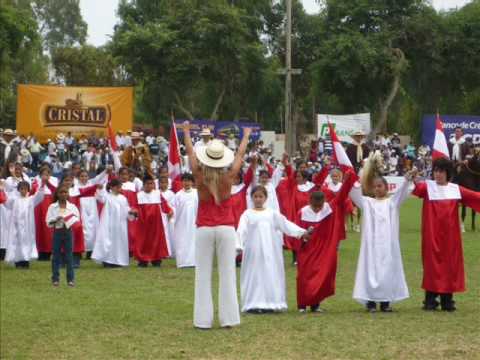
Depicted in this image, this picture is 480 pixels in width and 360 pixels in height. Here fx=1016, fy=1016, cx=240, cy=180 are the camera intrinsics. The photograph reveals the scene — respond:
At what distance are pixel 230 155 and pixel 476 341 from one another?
9.87 ft

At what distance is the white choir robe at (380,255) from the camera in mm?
11570

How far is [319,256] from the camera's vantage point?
11.9 meters

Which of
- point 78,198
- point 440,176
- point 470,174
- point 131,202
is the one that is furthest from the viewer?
point 470,174

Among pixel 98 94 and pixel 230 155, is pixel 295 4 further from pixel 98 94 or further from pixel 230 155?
pixel 230 155

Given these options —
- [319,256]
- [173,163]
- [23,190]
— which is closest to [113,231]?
[23,190]

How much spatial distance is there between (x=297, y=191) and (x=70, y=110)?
983 inches

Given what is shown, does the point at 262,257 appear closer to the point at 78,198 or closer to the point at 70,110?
the point at 78,198

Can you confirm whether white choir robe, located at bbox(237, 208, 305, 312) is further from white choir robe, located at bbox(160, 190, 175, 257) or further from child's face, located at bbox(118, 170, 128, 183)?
child's face, located at bbox(118, 170, 128, 183)

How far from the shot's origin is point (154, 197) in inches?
703

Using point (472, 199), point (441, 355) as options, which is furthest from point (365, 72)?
point (441, 355)

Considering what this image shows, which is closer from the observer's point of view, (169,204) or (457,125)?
A: (169,204)

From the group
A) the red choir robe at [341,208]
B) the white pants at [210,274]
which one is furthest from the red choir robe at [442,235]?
the white pants at [210,274]

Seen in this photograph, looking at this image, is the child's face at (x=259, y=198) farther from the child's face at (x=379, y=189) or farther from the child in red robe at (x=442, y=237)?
the child in red robe at (x=442, y=237)

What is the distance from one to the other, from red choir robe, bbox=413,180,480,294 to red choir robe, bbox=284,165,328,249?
6595 millimetres
